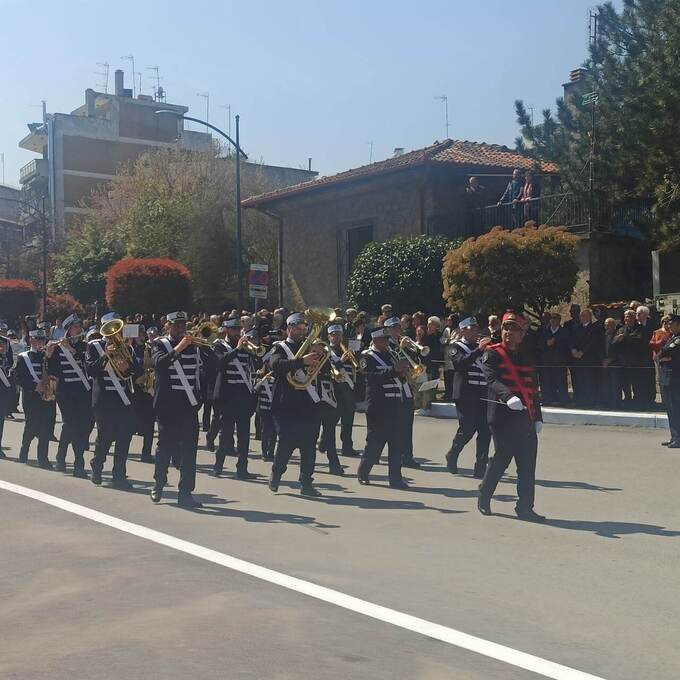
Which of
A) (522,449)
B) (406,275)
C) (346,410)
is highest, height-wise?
(406,275)

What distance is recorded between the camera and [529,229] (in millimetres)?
20578

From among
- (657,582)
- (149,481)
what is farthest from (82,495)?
(657,582)

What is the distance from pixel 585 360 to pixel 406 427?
20.4 ft

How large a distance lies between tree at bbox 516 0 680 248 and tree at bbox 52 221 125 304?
2611 centimetres

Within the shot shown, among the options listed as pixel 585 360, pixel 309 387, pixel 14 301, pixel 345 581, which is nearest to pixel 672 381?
pixel 585 360

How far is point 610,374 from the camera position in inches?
672

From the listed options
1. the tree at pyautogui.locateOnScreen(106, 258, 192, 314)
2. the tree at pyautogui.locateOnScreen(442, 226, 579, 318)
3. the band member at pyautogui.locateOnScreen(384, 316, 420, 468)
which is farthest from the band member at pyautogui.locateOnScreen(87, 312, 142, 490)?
the tree at pyautogui.locateOnScreen(106, 258, 192, 314)

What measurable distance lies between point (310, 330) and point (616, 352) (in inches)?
297

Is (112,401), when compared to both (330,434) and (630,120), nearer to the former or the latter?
(330,434)

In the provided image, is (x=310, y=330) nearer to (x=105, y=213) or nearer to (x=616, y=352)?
(x=616, y=352)

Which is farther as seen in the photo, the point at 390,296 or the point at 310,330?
the point at 390,296

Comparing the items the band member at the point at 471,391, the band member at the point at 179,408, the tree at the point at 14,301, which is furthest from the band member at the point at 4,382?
the tree at the point at 14,301

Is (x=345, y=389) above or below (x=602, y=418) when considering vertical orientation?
above

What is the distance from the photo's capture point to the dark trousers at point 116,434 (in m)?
11.6
